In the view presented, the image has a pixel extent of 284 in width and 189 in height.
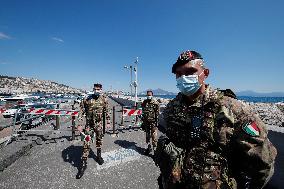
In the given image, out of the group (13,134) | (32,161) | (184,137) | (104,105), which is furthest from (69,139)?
(184,137)

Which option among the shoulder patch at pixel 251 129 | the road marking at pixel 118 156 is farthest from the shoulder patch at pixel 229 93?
the road marking at pixel 118 156

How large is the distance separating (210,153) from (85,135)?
20.0ft

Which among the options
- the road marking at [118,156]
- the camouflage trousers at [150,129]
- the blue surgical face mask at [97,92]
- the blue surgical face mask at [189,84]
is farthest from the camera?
the camouflage trousers at [150,129]

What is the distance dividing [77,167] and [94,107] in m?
1.92

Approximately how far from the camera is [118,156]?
29.5ft

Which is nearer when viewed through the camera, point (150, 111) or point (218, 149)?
point (218, 149)

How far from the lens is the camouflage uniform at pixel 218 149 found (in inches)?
82.9

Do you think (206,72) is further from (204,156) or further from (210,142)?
(204,156)

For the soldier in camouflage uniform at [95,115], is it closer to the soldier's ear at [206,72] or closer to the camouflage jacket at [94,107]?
the camouflage jacket at [94,107]

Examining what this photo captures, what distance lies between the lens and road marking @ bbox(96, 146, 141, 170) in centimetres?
813

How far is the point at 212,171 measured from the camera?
226 centimetres

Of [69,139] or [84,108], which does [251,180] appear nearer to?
[84,108]

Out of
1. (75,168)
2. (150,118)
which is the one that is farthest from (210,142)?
(150,118)

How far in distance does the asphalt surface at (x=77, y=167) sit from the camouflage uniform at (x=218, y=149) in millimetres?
4128
